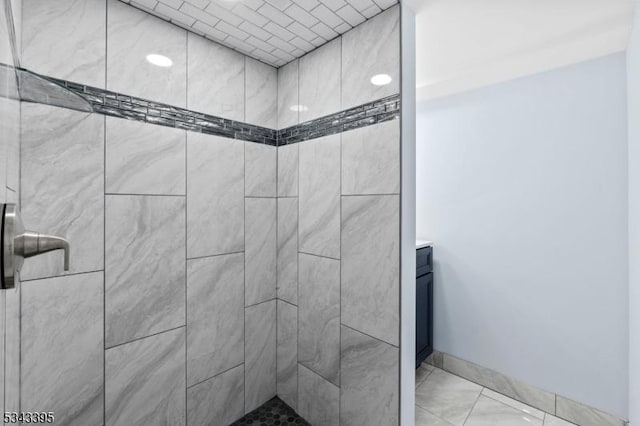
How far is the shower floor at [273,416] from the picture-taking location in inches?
65.2

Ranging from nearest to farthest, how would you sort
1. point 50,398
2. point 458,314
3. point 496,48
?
point 50,398
point 496,48
point 458,314

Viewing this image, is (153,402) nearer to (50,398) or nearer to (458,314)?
(50,398)

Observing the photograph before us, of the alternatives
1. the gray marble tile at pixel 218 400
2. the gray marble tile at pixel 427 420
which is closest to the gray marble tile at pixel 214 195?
the gray marble tile at pixel 218 400

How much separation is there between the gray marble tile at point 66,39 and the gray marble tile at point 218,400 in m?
1.54

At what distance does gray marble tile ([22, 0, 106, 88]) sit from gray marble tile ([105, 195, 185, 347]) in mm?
515

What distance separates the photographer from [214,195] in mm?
1563

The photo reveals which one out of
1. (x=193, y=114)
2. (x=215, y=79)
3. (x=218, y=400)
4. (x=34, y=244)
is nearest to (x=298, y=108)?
(x=215, y=79)

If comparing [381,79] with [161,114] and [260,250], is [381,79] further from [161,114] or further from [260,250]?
[260,250]

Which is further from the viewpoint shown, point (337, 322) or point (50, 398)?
point (337, 322)

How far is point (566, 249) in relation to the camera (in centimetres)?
179

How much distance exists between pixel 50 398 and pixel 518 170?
108 inches

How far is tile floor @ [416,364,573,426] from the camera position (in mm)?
1753

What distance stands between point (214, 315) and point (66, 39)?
1.38m

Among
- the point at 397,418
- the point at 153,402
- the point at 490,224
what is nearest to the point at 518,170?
the point at 490,224
